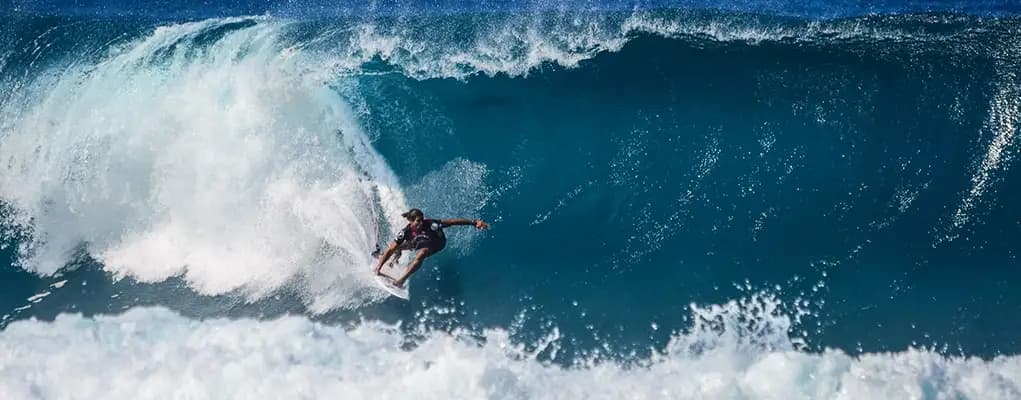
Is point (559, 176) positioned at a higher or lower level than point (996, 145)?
lower

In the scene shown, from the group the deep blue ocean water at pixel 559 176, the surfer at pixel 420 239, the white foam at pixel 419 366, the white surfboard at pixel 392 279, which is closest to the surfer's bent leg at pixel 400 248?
the surfer at pixel 420 239

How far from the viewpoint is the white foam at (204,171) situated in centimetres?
982

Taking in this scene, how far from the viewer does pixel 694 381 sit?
867 cm

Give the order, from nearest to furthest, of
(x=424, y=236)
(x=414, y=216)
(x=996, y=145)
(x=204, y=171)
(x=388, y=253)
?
(x=414, y=216) < (x=424, y=236) < (x=388, y=253) < (x=996, y=145) < (x=204, y=171)

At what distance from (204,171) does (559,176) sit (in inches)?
179

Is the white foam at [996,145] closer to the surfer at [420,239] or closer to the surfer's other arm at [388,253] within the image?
the surfer at [420,239]

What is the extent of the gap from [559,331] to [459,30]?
4.31m

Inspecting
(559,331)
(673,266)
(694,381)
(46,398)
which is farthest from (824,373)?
(46,398)

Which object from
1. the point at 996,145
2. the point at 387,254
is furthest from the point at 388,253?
the point at 996,145

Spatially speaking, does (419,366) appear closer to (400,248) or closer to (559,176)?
(400,248)

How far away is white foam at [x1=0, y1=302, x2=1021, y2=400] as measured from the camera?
8.58 m

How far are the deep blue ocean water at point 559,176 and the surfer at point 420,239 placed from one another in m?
0.58

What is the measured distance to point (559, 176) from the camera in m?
10.1

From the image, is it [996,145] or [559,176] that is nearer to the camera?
[996,145]
